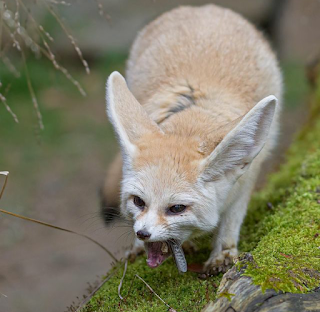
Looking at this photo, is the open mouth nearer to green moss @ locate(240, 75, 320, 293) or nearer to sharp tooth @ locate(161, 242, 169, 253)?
sharp tooth @ locate(161, 242, 169, 253)

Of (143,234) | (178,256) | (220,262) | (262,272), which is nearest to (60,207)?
(220,262)

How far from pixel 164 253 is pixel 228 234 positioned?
70 centimetres

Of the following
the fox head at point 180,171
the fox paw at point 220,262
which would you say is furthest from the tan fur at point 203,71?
the fox paw at point 220,262

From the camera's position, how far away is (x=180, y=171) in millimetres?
3619

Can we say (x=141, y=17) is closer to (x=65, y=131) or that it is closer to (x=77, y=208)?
(x=65, y=131)

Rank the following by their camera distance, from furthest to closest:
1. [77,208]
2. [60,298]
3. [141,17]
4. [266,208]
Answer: [141,17] < [77,208] < [60,298] < [266,208]

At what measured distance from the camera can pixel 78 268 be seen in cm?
760

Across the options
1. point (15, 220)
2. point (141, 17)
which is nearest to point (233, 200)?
point (15, 220)

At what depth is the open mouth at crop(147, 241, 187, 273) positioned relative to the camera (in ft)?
12.4

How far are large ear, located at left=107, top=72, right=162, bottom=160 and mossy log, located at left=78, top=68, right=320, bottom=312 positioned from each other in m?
1.00

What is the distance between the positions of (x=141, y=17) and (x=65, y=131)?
3.88 meters

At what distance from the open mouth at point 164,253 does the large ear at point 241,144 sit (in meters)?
0.54

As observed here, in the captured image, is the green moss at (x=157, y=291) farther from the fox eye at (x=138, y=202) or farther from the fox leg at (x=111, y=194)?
the fox eye at (x=138, y=202)

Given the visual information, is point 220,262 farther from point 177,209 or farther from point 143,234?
point 143,234
